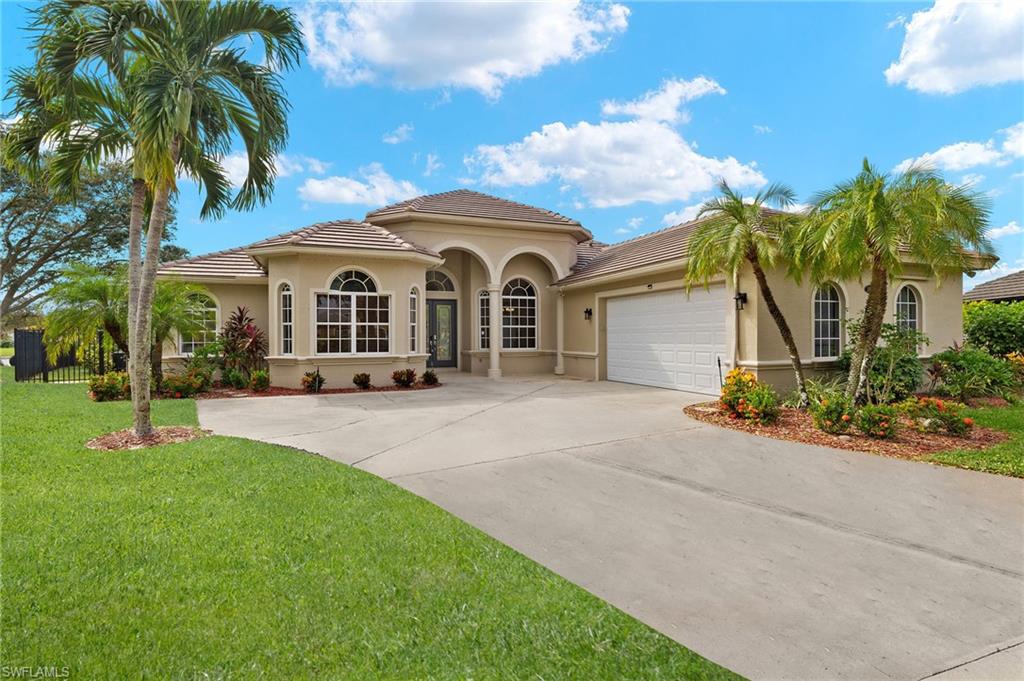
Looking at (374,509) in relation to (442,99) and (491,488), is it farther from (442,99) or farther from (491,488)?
(442,99)

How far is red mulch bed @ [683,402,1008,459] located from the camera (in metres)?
7.05

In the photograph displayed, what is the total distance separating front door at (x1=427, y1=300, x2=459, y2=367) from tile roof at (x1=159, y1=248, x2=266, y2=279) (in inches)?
233

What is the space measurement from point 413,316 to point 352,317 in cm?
188

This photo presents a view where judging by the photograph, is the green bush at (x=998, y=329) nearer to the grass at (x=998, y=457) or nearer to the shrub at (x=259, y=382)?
the grass at (x=998, y=457)

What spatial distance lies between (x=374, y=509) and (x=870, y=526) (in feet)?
14.2

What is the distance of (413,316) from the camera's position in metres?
15.3

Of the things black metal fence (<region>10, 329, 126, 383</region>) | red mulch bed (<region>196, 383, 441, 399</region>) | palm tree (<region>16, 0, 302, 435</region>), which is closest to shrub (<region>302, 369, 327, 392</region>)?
red mulch bed (<region>196, 383, 441, 399</region>)

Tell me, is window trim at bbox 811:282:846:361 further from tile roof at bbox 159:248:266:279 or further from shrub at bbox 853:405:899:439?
tile roof at bbox 159:248:266:279

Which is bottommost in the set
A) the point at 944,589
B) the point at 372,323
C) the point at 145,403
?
the point at 944,589

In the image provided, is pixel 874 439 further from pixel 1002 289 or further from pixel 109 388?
pixel 1002 289

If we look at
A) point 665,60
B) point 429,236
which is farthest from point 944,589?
point 429,236

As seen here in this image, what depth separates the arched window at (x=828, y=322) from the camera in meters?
12.1

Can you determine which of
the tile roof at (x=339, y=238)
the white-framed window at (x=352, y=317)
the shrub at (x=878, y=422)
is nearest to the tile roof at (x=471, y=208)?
the tile roof at (x=339, y=238)

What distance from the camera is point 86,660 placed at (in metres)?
2.48
